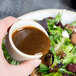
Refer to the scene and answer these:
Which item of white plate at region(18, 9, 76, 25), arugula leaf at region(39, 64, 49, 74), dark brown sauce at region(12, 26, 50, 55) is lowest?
arugula leaf at region(39, 64, 49, 74)

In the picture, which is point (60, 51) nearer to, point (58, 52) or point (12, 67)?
point (58, 52)

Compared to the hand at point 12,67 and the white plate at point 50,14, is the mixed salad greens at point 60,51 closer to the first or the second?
the white plate at point 50,14

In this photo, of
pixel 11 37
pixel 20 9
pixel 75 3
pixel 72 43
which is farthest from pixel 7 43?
pixel 75 3

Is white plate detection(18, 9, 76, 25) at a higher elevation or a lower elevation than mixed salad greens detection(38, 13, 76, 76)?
higher

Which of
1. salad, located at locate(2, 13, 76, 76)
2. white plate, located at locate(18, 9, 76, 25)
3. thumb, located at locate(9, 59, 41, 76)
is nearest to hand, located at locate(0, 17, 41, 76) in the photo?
thumb, located at locate(9, 59, 41, 76)

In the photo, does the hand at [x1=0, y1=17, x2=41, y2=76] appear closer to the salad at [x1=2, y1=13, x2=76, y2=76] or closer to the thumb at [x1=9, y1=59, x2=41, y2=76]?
the thumb at [x1=9, y1=59, x2=41, y2=76]

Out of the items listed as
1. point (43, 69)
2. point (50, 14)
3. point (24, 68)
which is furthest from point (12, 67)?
point (50, 14)
